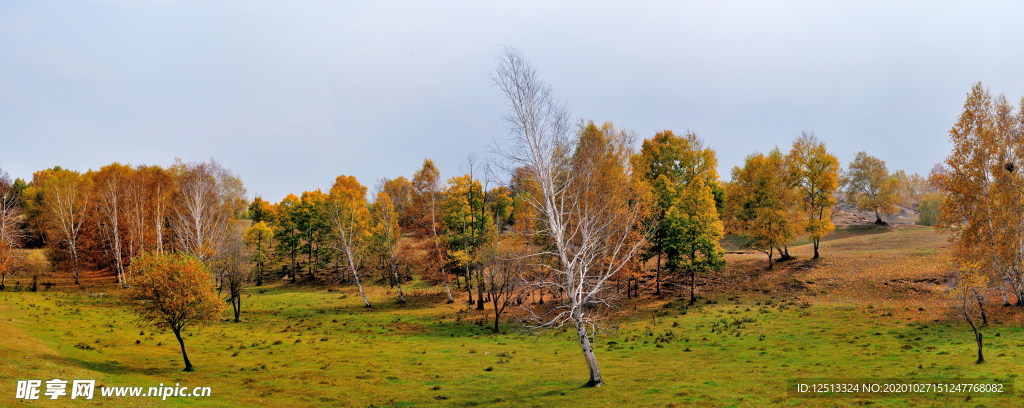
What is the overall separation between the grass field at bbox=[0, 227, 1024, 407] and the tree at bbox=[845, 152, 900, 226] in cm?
3033

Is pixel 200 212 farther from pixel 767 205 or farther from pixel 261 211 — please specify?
pixel 767 205

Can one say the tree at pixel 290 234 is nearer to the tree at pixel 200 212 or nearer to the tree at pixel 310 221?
the tree at pixel 310 221

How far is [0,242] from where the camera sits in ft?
138

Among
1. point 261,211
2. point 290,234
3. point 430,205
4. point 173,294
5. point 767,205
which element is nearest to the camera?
point 173,294

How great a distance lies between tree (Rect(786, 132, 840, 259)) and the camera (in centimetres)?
5006

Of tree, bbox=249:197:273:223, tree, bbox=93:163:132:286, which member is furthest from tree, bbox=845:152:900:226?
tree, bbox=93:163:132:286

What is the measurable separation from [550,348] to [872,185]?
7235cm

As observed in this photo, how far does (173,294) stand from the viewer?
21.9 m

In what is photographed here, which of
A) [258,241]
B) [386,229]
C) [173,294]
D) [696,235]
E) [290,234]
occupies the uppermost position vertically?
[290,234]

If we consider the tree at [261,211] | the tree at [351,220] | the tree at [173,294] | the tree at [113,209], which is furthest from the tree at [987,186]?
the tree at [261,211]

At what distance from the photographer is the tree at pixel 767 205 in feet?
159

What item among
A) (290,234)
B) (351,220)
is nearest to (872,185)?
(351,220)

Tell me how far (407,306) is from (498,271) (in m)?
15.6

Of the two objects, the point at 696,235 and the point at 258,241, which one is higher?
the point at 258,241
